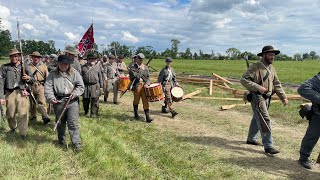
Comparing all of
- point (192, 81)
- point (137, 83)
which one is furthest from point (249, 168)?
point (192, 81)

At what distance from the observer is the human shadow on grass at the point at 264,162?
21.6 feet

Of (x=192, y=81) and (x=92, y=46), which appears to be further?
(x=192, y=81)

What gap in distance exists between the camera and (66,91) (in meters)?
7.57

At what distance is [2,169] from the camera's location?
601cm

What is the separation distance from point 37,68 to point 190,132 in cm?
496

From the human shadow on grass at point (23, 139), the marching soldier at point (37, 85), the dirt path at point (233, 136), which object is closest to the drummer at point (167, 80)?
the dirt path at point (233, 136)

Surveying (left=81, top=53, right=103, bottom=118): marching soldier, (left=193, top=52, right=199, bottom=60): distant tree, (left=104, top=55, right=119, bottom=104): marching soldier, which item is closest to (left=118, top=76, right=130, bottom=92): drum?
(left=104, top=55, right=119, bottom=104): marching soldier

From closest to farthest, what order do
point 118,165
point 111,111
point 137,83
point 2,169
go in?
point 2,169 < point 118,165 < point 137,83 < point 111,111

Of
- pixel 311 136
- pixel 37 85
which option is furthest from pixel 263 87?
pixel 37 85

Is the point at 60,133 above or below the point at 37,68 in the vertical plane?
below

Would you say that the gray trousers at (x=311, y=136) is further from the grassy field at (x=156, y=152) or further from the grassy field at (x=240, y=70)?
the grassy field at (x=240, y=70)

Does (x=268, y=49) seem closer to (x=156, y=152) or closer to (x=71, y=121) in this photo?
(x=156, y=152)

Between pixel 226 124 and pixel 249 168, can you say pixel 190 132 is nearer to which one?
A: pixel 226 124

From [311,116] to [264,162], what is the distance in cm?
130
